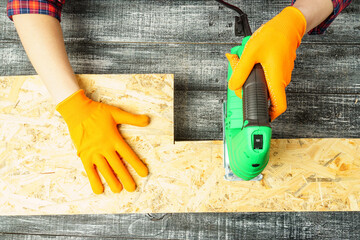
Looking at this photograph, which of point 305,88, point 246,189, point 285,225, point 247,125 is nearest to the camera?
point 247,125

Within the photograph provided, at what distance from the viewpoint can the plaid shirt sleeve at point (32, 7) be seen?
92 cm

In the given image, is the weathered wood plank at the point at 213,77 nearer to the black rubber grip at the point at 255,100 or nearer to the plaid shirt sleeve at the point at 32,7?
the plaid shirt sleeve at the point at 32,7

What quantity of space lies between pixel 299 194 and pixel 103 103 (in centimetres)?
78

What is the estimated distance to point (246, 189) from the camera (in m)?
0.93

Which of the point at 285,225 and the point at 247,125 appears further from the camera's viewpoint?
the point at 285,225

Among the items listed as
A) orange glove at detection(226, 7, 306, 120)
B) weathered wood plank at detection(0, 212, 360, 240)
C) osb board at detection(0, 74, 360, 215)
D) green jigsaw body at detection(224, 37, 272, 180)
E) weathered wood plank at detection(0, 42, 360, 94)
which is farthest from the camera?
weathered wood plank at detection(0, 42, 360, 94)

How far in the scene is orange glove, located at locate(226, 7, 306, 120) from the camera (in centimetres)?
82

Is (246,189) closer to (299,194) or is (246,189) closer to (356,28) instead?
(299,194)

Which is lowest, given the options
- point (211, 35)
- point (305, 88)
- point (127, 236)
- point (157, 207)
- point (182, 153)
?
point (127, 236)

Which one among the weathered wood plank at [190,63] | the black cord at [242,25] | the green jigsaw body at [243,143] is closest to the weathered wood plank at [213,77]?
the weathered wood plank at [190,63]

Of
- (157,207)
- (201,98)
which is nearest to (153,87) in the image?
(201,98)

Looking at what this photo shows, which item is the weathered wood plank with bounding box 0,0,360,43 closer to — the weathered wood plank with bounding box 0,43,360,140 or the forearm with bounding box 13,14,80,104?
the weathered wood plank with bounding box 0,43,360,140

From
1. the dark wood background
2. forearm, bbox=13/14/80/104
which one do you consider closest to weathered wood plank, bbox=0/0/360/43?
the dark wood background

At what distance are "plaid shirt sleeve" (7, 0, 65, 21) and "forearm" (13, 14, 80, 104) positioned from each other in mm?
15
